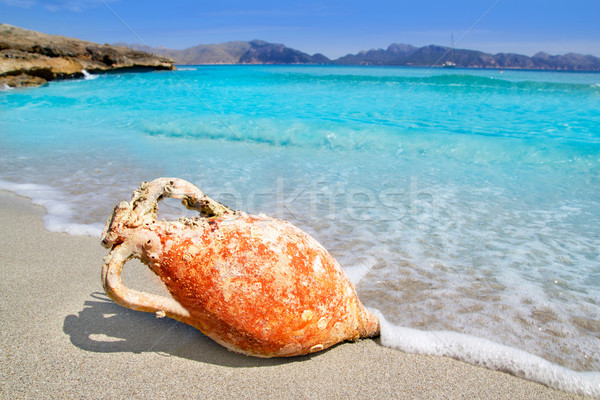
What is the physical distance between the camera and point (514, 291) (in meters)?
3.13

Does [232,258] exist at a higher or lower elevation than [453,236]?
higher

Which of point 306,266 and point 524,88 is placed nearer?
point 306,266

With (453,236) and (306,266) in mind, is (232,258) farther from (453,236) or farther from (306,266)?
(453,236)

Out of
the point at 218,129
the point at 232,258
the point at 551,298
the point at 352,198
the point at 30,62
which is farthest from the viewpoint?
the point at 30,62

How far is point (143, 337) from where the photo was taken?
2420mm

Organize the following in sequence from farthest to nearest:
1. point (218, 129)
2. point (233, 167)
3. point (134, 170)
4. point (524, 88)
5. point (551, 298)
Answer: point (524, 88) → point (218, 129) → point (233, 167) → point (134, 170) → point (551, 298)

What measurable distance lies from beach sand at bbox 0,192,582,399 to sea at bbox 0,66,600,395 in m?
0.24

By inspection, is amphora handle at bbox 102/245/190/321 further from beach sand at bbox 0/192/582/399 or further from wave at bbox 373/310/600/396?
wave at bbox 373/310/600/396

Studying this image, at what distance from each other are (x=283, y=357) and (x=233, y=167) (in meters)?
5.36

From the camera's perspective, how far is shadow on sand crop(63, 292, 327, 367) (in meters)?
2.24

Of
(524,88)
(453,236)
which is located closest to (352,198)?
(453,236)

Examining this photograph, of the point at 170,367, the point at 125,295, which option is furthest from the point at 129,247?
the point at 170,367

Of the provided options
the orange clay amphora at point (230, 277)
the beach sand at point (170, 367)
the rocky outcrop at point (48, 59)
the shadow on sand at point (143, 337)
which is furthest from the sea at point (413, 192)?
the rocky outcrop at point (48, 59)

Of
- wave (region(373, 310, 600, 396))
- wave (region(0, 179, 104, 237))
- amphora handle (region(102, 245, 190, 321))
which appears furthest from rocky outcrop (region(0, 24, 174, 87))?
wave (region(373, 310, 600, 396))
